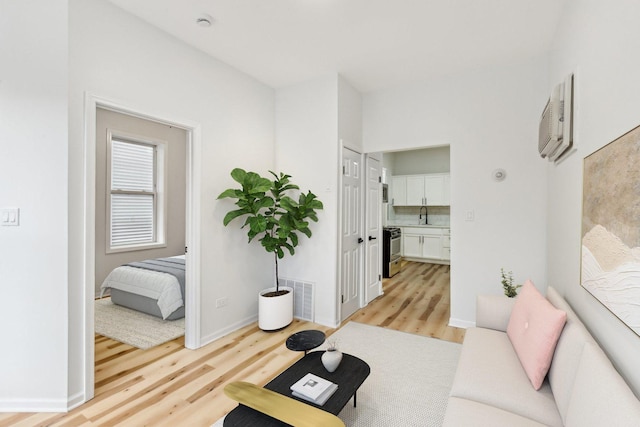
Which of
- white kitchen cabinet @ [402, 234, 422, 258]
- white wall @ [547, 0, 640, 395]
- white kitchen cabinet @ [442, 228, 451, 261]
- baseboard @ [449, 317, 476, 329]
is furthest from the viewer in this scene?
white kitchen cabinet @ [402, 234, 422, 258]

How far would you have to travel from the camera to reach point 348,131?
12.6ft

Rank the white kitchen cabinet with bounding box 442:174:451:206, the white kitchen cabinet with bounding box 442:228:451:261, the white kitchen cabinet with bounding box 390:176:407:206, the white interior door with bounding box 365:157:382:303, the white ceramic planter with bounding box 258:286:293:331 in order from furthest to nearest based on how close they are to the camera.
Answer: the white kitchen cabinet with bounding box 390:176:407:206
the white kitchen cabinet with bounding box 442:174:451:206
the white kitchen cabinet with bounding box 442:228:451:261
the white interior door with bounding box 365:157:382:303
the white ceramic planter with bounding box 258:286:293:331

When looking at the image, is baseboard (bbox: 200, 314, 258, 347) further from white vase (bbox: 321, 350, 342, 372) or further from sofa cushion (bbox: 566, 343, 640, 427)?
sofa cushion (bbox: 566, 343, 640, 427)

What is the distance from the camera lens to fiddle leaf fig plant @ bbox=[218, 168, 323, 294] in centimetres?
322

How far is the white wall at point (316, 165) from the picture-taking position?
3643 mm

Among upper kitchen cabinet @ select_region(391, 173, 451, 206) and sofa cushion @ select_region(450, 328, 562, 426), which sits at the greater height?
upper kitchen cabinet @ select_region(391, 173, 451, 206)

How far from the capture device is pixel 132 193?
5.19 m

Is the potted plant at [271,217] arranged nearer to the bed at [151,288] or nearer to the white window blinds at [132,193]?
the bed at [151,288]

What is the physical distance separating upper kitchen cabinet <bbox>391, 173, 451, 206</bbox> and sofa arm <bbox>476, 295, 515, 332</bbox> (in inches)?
192

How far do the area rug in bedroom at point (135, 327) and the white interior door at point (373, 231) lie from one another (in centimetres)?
250

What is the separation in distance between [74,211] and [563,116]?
3.39 meters

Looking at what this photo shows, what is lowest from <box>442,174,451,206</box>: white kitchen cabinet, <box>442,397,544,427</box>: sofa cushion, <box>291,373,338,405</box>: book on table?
<box>291,373,338,405</box>: book on table

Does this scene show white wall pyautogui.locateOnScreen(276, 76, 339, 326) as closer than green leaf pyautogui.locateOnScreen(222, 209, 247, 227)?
No

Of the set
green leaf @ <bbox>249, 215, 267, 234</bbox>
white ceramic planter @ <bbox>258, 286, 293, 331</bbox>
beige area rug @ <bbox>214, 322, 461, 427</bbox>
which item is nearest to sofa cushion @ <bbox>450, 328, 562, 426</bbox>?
beige area rug @ <bbox>214, 322, 461, 427</bbox>
